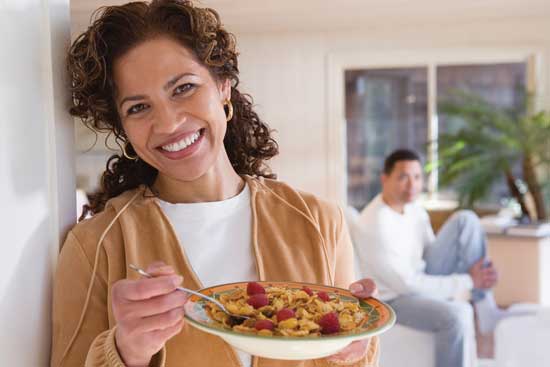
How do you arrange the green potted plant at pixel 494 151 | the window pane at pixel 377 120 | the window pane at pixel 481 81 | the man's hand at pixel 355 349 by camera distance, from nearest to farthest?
1. the man's hand at pixel 355 349
2. the green potted plant at pixel 494 151
3. the window pane at pixel 481 81
4. the window pane at pixel 377 120

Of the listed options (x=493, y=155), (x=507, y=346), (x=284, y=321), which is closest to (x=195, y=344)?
(x=284, y=321)

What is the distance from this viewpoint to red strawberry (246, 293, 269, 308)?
35.2 inches

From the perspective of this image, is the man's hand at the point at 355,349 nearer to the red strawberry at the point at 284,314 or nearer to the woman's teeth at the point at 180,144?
the red strawberry at the point at 284,314

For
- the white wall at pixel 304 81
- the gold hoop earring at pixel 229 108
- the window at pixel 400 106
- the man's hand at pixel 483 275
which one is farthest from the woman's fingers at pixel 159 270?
the window at pixel 400 106

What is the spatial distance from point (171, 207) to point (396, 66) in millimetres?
5902

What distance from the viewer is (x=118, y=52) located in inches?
41.4

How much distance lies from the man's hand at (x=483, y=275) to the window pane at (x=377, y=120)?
3768 millimetres

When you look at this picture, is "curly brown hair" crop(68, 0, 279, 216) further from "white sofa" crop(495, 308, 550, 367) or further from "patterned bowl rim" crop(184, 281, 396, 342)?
"white sofa" crop(495, 308, 550, 367)

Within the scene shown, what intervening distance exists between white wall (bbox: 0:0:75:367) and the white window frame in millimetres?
5563

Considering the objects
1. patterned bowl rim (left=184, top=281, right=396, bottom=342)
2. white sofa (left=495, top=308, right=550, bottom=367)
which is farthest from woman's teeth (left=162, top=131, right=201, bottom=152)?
white sofa (left=495, top=308, right=550, bottom=367)

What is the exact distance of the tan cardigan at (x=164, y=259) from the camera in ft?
3.29

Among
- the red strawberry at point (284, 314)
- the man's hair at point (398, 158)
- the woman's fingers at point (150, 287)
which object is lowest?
the red strawberry at point (284, 314)

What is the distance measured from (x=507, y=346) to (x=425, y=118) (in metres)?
4.49

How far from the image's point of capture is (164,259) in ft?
3.58
